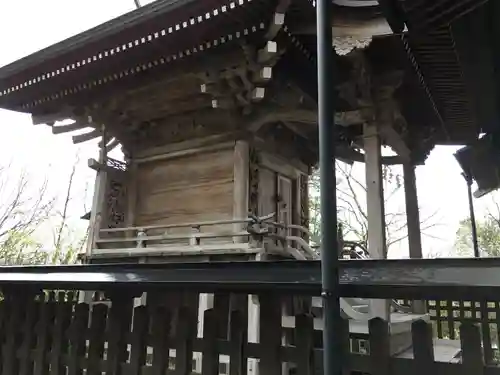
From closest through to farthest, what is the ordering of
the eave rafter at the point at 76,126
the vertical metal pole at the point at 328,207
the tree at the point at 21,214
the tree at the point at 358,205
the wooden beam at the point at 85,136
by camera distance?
the vertical metal pole at the point at 328,207 → the eave rafter at the point at 76,126 → the wooden beam at the point at 85,136 → the tree at the point at 21,214 → the tree at the point at 358,205

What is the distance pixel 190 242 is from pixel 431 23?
4.50 metres

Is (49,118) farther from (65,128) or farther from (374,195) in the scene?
(374,195)

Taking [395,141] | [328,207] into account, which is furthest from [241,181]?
[328,207]

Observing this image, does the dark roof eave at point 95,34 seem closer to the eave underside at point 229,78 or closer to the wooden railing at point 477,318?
the eave underside at point 229,78

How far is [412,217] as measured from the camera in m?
6.39

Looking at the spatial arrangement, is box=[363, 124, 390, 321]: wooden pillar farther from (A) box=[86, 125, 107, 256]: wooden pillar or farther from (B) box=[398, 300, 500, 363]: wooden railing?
(A) box=[86, 125, 107, 256]: wooden pillar

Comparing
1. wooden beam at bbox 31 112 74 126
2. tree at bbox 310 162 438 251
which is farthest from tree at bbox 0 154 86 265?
tree at bbox 310 162 438 251

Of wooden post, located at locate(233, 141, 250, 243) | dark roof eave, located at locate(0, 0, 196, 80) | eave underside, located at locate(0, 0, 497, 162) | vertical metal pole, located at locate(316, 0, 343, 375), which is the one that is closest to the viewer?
vertical metal pole, located at locate(316, 0, 343, 375)

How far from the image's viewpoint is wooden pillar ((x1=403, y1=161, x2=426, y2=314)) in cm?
627

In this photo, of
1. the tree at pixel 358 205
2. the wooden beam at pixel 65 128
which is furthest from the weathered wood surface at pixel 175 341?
the tree at pixel 358 205

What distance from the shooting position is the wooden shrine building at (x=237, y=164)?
5.16 feet

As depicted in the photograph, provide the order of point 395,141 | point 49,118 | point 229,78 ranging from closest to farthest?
point 229,78 → point 395,141 → point 49,118

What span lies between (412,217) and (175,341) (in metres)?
5.40

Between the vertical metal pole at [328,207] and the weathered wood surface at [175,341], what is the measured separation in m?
0.26
